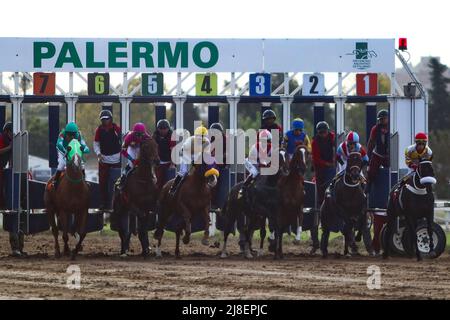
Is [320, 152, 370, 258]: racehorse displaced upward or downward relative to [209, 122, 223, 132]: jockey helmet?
downward

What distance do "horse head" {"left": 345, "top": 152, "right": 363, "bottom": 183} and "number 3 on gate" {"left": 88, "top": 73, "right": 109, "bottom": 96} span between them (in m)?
4.24

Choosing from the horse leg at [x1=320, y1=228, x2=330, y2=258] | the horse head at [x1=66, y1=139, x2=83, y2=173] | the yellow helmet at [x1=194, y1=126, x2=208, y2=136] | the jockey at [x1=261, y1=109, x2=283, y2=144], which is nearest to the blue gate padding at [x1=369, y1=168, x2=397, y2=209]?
the horse leg at [x1=320, y1=228, x2=330, y2=258]

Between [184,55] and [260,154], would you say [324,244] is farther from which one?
[184,55]

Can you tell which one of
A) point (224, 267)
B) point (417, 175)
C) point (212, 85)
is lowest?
point (224, 267)

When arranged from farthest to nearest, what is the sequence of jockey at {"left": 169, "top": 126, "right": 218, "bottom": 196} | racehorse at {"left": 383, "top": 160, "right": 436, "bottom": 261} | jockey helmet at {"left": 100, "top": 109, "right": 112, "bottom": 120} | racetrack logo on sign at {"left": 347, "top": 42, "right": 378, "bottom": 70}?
racetrack logo on sign at {"left": 347, "top": 42, "right": 378, "bottom": 70}
jockey helmet at {"left": 100, "top": 109, "right": 112, "bottom": 120}
jockey at {"left": 169, "top": 126, "right": 218, "bottom": 196}
racehorse at {"left": 383, "top": 160, "right": 436, "bottom": 261}

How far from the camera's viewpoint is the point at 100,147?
2039 centimetres

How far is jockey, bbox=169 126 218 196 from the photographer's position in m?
18.9

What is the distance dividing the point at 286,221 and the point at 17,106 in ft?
15.2

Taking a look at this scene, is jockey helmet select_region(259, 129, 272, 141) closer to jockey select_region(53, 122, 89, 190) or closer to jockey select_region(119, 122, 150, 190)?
jockey select_region(119, 122, 150, 190)

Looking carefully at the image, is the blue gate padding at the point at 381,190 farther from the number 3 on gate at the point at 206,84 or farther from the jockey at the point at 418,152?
the number 3 on gate at the point at 206,84
